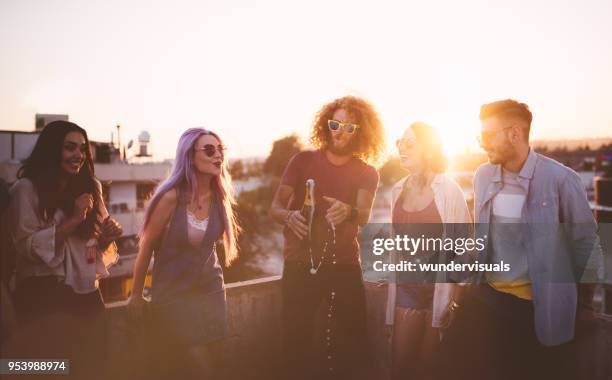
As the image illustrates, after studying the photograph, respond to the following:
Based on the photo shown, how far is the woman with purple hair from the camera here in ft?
8.62

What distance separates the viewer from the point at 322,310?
10.9 ft

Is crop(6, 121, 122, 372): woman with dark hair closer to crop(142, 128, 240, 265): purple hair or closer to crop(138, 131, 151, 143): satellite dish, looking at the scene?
crop(142, 128, 240, 265): purple hair

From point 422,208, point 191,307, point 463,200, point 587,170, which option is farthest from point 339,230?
point 587,170

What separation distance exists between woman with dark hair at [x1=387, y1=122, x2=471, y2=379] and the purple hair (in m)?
1.16

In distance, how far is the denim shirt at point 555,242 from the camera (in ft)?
8.99

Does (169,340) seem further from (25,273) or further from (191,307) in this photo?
(25,273)

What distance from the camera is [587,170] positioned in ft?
144

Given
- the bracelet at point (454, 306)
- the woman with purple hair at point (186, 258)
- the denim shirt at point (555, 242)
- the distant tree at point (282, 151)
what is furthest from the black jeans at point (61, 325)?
the distant tree at point (282, 151)

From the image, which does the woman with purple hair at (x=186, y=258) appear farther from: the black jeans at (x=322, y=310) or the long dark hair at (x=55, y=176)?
the black jeans at (x=322, y=310)

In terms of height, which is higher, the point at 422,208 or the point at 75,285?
the point at 422,208

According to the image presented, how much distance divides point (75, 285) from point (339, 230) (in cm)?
168

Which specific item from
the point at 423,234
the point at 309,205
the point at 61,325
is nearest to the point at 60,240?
the point at 61,325

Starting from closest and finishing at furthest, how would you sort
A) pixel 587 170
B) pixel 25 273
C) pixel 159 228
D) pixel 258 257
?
pixel 25 273 → pixel 159 228 → pixel 258 257 → pixel 587 170

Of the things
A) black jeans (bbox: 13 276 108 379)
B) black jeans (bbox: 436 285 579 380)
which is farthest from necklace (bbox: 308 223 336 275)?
black jeans (bbox: 13 276 108 379)
